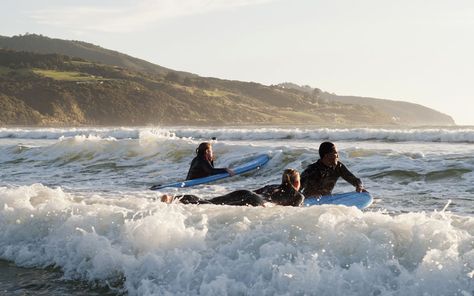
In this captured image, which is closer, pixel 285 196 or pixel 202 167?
pixel 285 196

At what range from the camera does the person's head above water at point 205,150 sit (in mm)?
13038

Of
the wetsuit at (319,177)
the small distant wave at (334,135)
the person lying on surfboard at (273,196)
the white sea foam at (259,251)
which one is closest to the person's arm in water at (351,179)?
the wetsuit at (319,177)

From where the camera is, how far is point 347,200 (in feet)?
31.9

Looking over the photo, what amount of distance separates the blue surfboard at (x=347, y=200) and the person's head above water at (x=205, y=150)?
4.05 m

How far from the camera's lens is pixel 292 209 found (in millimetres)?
6645

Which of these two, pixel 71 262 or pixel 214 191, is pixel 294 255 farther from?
pixel 214 191

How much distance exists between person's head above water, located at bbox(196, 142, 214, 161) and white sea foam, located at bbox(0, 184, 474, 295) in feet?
18.5

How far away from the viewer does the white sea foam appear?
16.7 ft

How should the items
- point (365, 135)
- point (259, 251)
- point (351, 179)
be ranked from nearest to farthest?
point (259, 251)
point (351, 179)
point (365, 135)

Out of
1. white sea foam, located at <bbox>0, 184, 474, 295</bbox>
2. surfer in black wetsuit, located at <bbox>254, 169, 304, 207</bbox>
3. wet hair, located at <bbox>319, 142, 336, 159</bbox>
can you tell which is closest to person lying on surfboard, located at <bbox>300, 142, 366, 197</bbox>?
wet hair, located at <bbox>319, 142, 336, 159</bbox>

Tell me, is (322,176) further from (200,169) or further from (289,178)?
(200,169)

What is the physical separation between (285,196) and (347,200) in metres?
1.79

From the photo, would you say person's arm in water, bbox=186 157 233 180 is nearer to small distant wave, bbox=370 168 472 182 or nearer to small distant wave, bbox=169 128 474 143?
small distant wave, bbox=370 168 472 182

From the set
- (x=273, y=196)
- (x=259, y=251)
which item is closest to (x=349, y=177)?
(x=273, y=196)
